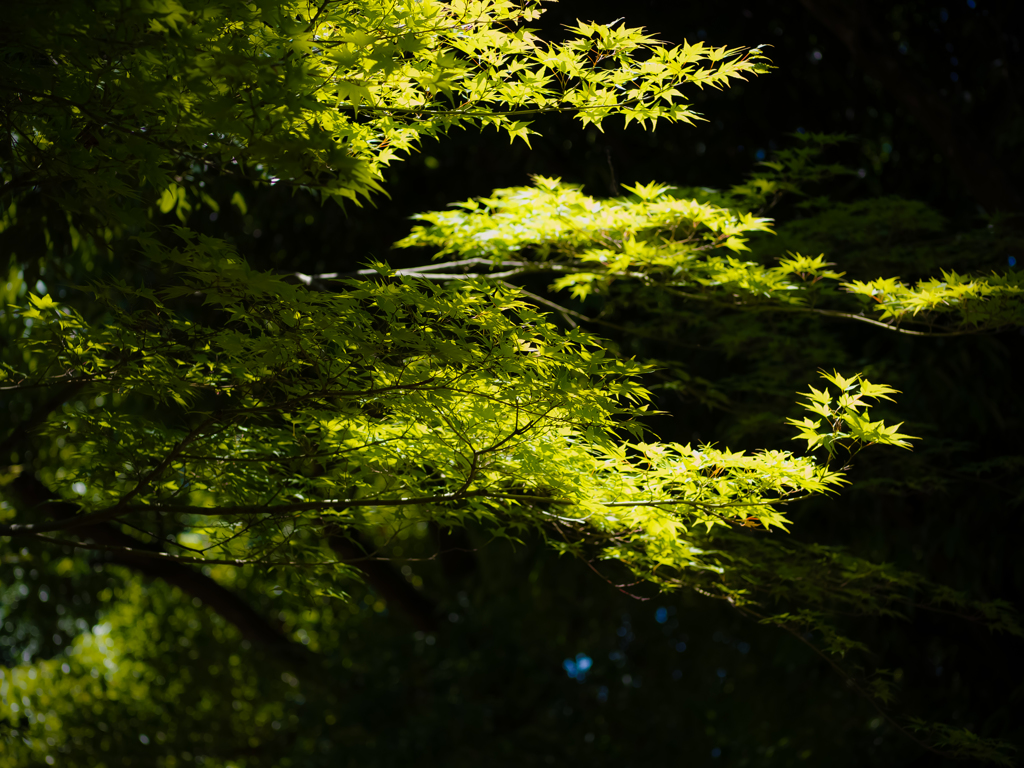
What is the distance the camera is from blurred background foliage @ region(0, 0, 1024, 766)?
441 cm

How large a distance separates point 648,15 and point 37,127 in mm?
3950

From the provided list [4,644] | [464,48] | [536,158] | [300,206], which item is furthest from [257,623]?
[464,48]

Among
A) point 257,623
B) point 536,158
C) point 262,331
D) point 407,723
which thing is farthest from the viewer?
point 257,623

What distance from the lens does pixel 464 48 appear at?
84.0 inches

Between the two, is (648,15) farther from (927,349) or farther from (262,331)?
(262,331)

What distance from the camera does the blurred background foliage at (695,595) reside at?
441cm

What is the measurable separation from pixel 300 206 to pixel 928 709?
220 inches

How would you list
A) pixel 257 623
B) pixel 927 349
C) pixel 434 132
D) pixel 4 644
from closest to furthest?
pixel 434 132 → pixel 927 349 → pixel 257 623 → pixel 4 644

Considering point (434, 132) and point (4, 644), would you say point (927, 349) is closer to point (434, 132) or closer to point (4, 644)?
point (434, 132)

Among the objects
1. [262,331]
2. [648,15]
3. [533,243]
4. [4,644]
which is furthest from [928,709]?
[4,644]

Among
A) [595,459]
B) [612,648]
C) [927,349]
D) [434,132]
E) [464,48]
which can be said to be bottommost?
[612,648]

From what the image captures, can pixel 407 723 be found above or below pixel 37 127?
below

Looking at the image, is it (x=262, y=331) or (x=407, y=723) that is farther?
(x=407, y=723)

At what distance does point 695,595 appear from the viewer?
625cm
